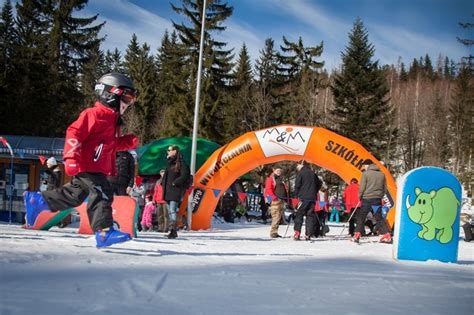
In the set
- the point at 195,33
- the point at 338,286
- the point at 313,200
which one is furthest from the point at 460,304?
the point at 195,33

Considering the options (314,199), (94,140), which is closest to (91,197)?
(94,140)

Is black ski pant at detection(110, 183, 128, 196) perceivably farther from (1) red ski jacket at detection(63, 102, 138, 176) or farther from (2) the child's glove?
(2) the child's glove

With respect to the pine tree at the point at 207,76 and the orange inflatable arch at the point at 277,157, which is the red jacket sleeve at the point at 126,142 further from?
the pine tree at the point at 207,76

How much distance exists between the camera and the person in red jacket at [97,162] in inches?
170

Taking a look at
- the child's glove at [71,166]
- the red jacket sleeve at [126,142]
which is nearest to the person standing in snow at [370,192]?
the red jacket sleeve at [126,142]

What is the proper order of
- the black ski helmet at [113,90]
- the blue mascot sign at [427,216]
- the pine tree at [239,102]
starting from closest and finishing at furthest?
the black ski helmet at [113,90]
the blue mascot sign at [427,216]
the pine tree at [239,102]

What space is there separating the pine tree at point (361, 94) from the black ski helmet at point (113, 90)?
27.4 metres

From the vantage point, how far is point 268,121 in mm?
28750

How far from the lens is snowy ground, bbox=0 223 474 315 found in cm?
258

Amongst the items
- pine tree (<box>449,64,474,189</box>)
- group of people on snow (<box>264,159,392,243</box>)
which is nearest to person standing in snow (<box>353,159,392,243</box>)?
group of people on snow (<box>264,159,392,243</box>)

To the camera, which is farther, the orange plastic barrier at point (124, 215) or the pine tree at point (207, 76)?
the pine tree at point (207, 76)

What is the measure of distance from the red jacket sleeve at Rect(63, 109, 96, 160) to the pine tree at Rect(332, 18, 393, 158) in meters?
27.8

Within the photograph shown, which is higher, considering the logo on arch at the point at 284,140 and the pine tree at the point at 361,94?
the pine tree at the point at 361,94

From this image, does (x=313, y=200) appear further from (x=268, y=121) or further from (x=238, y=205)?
(x=268, y=121)
